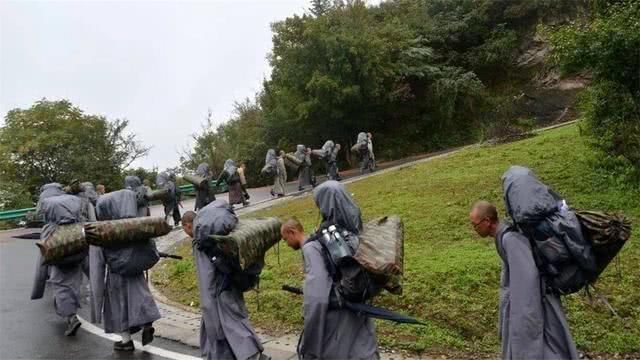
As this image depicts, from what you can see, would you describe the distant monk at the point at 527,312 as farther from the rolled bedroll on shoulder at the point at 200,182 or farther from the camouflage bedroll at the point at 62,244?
the rolled bedroll on shoulder at the point at 200,182

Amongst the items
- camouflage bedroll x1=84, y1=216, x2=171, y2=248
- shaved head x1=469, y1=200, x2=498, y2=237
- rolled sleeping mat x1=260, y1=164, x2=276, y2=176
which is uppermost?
camouflage bedroll x1=84, y1=216, x2=171, y2=248

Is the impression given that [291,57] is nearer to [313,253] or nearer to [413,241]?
[413,241]

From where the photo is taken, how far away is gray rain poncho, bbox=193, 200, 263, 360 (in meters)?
5.41

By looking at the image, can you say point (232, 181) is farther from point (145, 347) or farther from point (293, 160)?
point (145, 347)

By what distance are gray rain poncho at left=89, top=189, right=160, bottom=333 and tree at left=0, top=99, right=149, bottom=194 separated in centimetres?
2111

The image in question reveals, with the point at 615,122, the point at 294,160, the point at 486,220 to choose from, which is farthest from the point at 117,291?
the point at 294,160

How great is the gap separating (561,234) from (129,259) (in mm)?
5060

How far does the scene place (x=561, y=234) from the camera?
3.88m

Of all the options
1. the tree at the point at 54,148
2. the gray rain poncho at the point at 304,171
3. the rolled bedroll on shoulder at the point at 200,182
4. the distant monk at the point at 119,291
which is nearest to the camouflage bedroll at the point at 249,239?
the distant monk at the point at 119,291

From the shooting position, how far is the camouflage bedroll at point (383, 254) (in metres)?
3.92

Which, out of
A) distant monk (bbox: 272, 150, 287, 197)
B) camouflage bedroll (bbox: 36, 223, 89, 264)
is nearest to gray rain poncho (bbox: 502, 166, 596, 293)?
camouflage bedroll (bbox: 36, 223, 89, 264)

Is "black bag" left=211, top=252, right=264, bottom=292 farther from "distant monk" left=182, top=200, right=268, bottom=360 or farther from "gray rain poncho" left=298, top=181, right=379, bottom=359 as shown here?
"gray rain poncho" left=298, top=181, right=379, bottom=359

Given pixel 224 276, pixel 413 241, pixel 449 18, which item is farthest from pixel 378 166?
pixel 224 276

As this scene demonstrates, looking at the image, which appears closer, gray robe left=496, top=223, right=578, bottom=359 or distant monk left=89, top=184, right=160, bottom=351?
gray robe left=496, top=223, right=578, bottom=359
